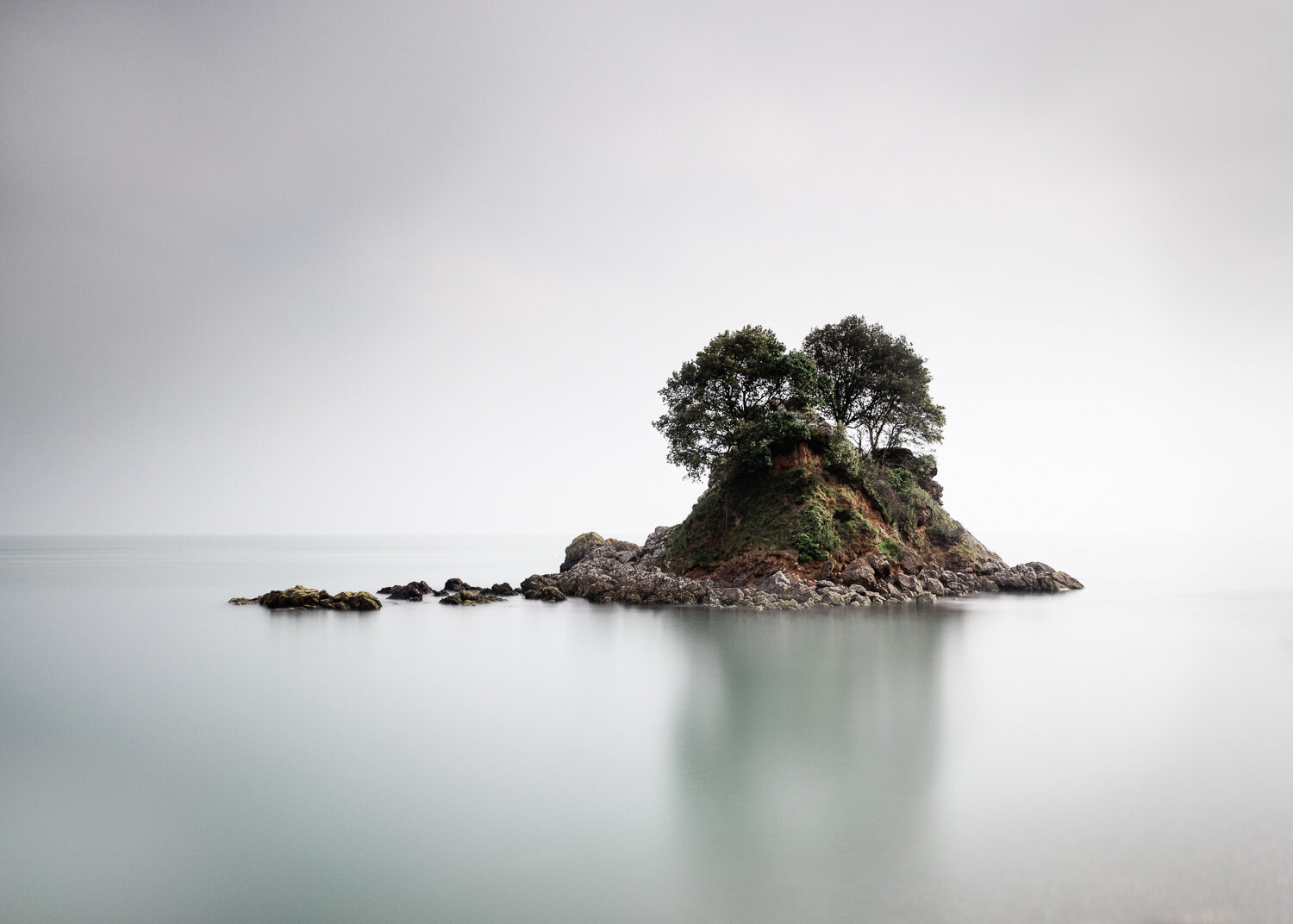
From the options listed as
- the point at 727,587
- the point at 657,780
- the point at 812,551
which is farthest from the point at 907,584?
the point at 657,780

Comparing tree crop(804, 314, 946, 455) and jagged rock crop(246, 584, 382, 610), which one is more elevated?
tree crop(804, 314, 946, 455)

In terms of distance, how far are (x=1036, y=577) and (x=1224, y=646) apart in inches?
756

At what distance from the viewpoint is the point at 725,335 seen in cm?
4106

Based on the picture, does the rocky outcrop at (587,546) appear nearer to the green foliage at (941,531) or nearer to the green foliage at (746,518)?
the green foliage at (746,518)

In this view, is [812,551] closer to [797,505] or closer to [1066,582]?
[797,505]

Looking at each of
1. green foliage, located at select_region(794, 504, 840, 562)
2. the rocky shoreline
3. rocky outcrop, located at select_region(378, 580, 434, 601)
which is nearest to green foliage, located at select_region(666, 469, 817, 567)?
green foliage, located at select_region(794, 504, 840, 562)

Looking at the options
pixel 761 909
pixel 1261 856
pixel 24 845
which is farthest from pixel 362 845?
pixel 1261 856

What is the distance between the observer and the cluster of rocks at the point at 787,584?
35750mm

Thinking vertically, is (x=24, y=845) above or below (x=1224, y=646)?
below

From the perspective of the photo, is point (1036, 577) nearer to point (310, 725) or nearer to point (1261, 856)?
point (1261, 856)

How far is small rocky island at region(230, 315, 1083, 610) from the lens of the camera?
123 ft

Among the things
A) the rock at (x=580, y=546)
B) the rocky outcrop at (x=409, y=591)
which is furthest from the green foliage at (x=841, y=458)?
the rocky outcrop at (x=409, y=591)

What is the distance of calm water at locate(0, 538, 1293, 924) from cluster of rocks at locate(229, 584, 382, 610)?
33.6 ft

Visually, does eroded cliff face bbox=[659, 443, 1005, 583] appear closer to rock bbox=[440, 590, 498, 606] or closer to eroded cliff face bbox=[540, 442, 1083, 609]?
eroded cliff face bbox=[540, 442, 1083, 609]
